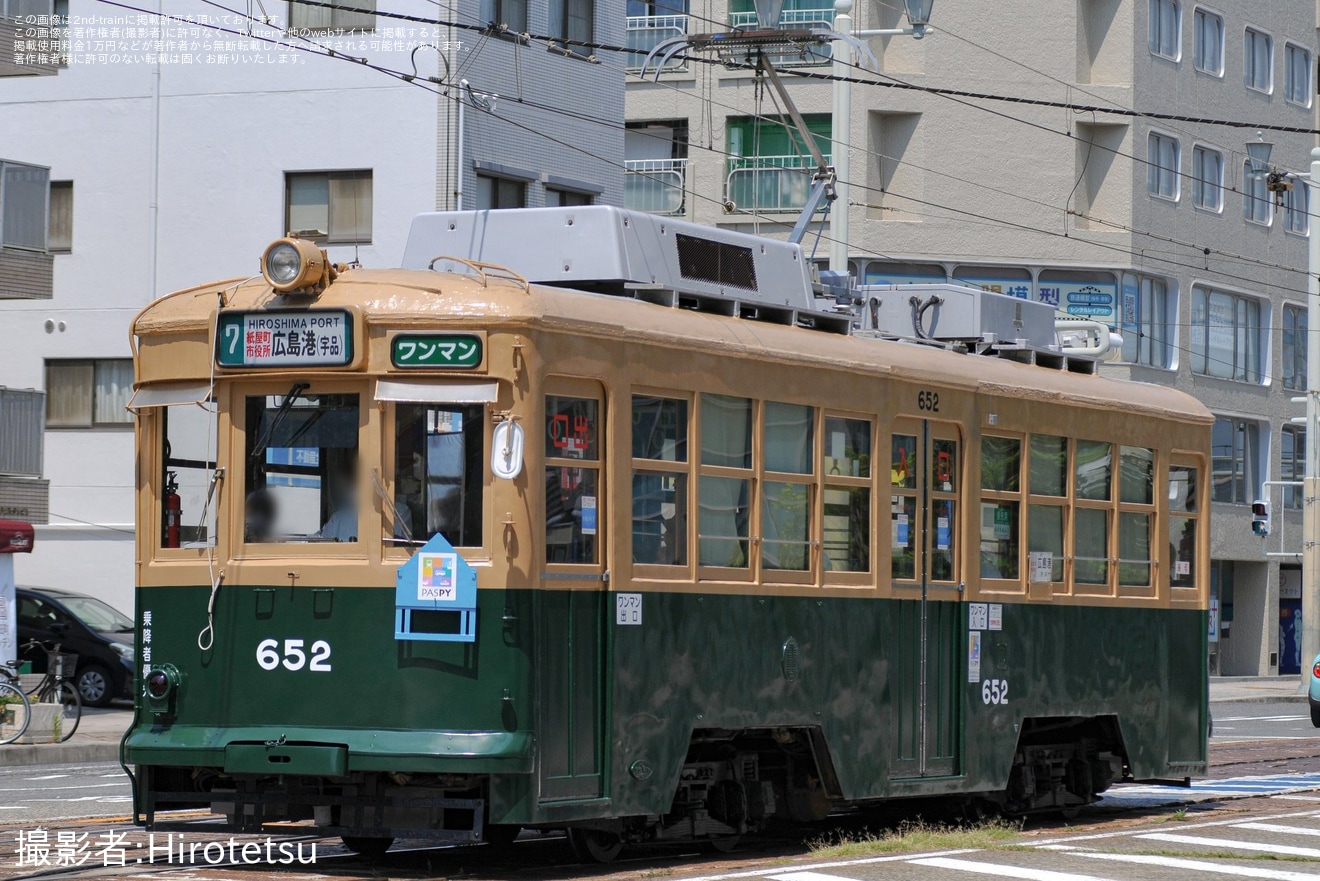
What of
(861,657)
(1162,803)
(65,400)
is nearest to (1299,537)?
(65,400)

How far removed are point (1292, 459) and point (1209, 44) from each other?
9505 mm

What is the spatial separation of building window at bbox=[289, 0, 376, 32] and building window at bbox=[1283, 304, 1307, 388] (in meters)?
26.0

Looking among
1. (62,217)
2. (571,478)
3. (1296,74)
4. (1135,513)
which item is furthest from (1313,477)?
(571,478)

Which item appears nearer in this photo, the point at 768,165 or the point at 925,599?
the point at 925,599

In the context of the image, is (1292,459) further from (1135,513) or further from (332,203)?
(1135,513)

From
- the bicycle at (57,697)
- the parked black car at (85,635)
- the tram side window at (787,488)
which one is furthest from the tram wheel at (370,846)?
the parked black car at (85,635)

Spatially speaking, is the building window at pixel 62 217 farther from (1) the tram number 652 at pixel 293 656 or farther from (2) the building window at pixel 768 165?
(1) the tram number 652 at pixel 293 656

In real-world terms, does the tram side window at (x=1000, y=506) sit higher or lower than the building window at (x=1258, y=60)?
lower

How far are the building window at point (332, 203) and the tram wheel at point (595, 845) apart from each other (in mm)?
20336

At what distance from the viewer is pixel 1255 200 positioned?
4791 centimetres

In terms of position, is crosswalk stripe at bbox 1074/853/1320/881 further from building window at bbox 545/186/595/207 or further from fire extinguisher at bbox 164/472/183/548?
building window at bbox 545/186/595/207

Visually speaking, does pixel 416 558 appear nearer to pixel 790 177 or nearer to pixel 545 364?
pixel 545 364

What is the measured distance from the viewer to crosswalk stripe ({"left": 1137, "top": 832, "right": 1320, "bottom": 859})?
37.8 feet

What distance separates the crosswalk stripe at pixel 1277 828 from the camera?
12492 millimetres
